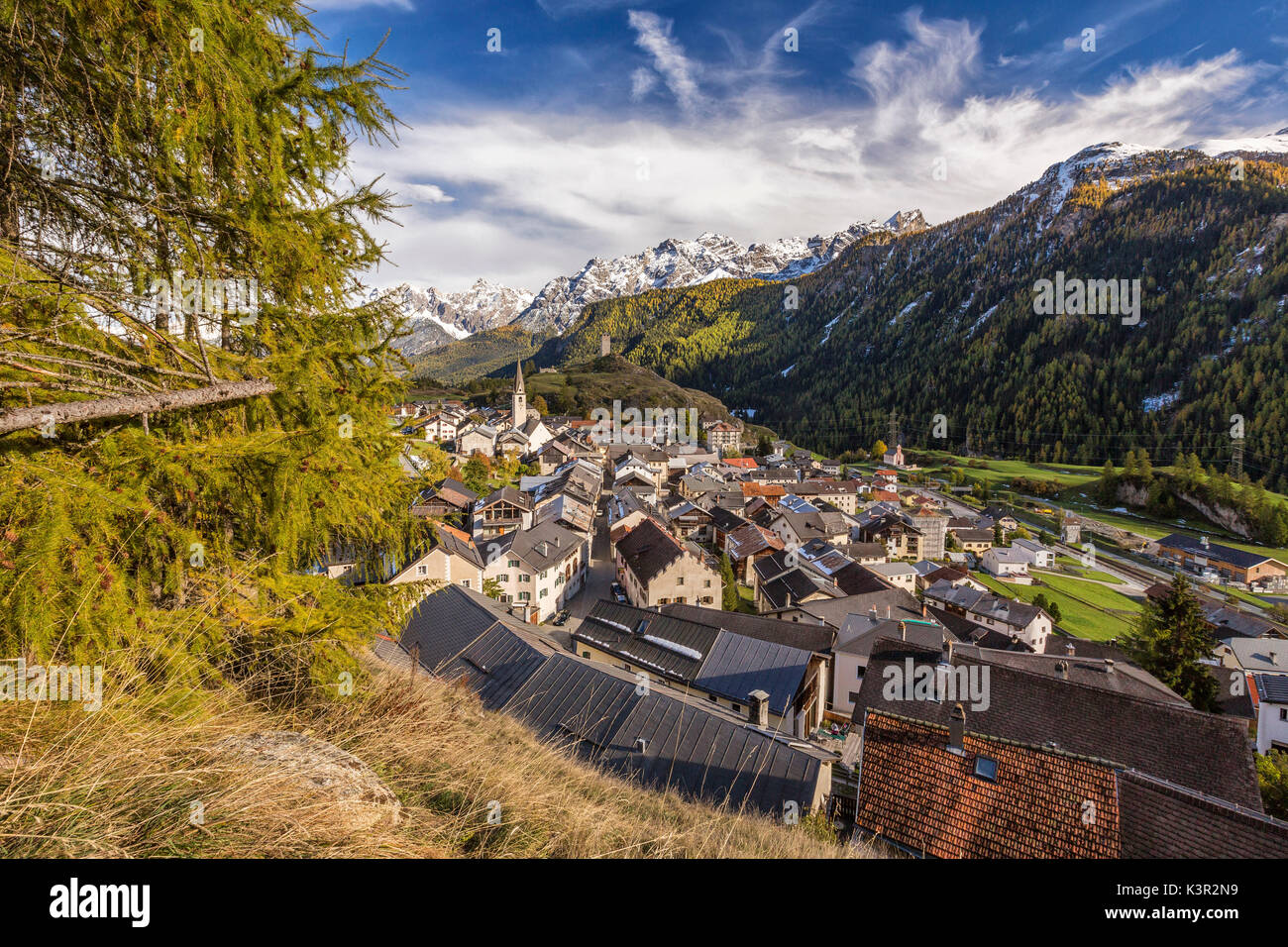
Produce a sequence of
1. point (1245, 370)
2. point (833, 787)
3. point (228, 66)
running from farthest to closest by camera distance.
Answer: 1. point (1245, 370)
2. point (833, 787)
3. point (228, 66)

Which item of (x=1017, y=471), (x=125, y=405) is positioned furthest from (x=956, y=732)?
(x=1017, y=471)

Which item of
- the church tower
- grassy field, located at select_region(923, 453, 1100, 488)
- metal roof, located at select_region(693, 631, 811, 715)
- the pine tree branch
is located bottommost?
metal roof, located at select_region(693, 631, 811, 715)

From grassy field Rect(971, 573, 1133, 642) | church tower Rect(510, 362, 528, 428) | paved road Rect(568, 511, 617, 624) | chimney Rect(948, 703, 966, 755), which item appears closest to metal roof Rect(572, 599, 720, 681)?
paved road Rect(568, 511, 617, 624)

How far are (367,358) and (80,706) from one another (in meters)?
3.70

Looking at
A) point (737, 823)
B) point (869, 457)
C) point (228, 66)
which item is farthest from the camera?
point (869, 457)

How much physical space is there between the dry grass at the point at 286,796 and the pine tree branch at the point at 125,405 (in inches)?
67.6

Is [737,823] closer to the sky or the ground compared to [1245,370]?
closer to the ground

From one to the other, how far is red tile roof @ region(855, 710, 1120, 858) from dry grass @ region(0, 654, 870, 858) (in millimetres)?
6245

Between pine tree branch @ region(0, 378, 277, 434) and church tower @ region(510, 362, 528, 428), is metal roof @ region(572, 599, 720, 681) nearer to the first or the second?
pine tree branch @ region(0, 378, 277, 434)

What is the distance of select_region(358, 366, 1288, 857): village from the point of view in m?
10.6

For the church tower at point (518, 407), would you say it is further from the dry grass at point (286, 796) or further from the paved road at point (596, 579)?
the dry grass at point (286, 796)
